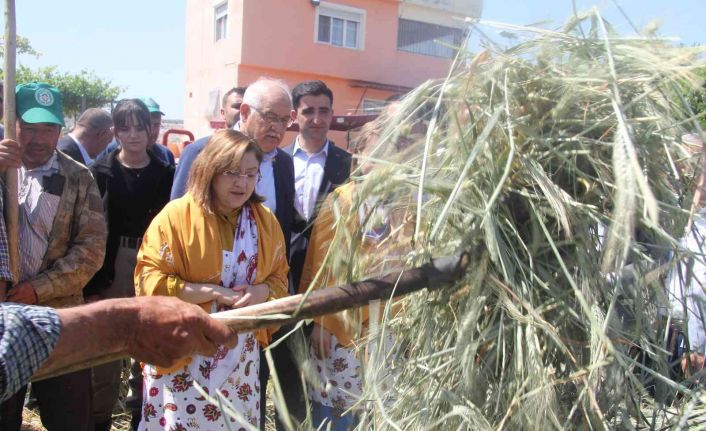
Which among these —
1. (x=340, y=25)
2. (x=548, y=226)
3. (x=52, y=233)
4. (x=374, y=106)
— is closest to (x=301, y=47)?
(x=340, y=25)

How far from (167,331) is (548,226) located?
935 mm

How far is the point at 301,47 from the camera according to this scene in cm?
1658

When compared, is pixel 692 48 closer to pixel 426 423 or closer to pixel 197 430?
pixel 426 423

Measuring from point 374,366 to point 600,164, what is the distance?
0.73 metres

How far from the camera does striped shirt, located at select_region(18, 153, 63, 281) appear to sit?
281 cm

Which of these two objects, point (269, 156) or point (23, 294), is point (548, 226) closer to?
point (269, 156)

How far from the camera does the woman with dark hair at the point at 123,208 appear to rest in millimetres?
3408

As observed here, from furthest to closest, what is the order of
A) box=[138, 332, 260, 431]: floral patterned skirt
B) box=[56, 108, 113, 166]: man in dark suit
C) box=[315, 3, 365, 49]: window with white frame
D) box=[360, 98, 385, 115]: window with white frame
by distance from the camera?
1. box=[315, 3, 365, 49]: window with white frame
2. box=[56, 108, 113, 166]: man in dark suit
3. box=[138, 332, 260, 431]: floral patterned skirt
4. box=[360, 98, 385, 115]: window with white frame

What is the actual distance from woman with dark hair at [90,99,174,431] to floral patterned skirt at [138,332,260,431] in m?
1.03

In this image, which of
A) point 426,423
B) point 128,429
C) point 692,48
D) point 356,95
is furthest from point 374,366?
point 356,95

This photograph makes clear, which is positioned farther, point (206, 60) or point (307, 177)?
point (206, 60)

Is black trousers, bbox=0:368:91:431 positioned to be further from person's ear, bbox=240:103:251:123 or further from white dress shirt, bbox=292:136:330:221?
person's ear, bbox=240:103:251:123

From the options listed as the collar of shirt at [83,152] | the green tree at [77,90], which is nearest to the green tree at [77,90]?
the green tree at [77,90]

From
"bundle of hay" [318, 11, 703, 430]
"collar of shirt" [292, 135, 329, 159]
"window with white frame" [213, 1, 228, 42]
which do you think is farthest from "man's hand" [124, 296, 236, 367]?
"window with white frame" [213, 1, 228, 42]
